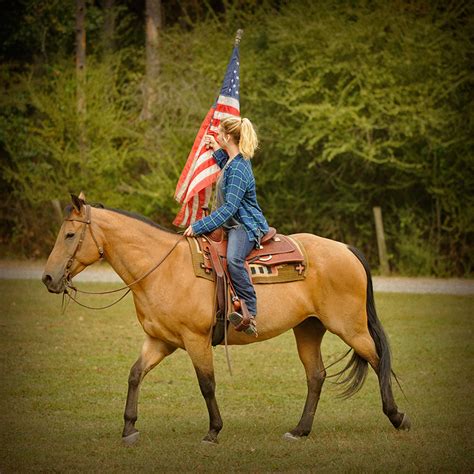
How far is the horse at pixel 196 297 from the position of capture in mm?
7449

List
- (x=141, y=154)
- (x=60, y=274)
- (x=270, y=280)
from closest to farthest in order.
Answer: (x=60, y=274) < (x=270, y=280) < (x=141, y=154)

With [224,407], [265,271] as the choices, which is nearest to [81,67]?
[224,407]

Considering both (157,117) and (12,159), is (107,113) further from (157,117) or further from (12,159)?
(12,159)

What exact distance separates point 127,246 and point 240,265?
930 millimetres

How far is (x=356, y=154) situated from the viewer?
2116 centimetres

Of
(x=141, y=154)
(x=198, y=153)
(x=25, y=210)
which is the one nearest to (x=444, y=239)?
(x=141, y=154)

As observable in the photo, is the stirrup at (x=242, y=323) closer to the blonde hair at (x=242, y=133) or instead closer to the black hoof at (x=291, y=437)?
the black hoof at (x=291, y=437)

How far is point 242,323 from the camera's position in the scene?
24.6ft

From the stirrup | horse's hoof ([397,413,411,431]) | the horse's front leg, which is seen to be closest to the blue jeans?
the stirrup

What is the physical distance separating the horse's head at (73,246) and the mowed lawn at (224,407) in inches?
53.5

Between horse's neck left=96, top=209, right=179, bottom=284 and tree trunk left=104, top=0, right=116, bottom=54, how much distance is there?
19089mm

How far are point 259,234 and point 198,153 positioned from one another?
4.25ft

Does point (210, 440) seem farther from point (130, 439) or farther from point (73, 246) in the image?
point (73, 246)

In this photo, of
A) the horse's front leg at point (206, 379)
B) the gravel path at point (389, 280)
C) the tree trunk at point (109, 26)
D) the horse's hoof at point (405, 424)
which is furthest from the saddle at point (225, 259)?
the tree trunk at point (109, 26)
